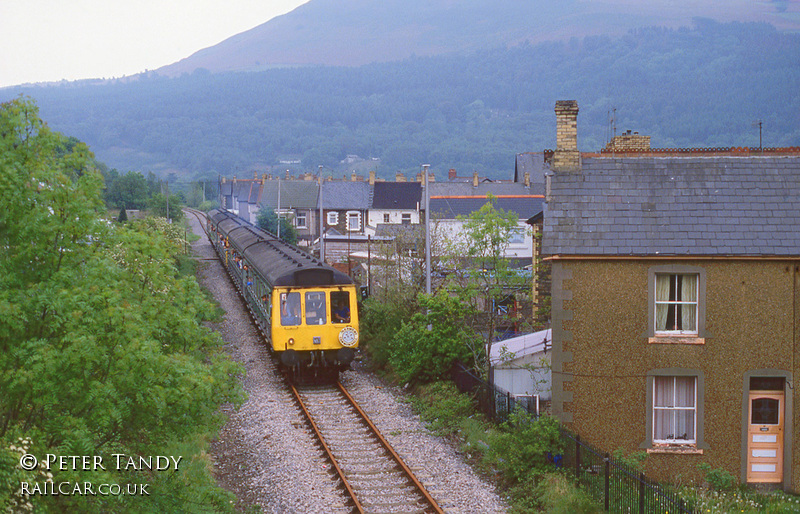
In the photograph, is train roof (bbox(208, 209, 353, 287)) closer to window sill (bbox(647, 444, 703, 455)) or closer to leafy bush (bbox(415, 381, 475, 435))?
leafy bush (bbox(415, 381, 475, 435))

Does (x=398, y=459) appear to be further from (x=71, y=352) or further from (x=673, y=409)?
(x=71, y=352)

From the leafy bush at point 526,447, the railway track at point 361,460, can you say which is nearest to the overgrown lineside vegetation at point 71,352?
the railway track at point 361,460

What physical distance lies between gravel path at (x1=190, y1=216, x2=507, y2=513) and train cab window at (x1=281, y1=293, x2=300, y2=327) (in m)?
1.96

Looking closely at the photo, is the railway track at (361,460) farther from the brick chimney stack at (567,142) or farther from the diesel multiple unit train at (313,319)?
the brick chimney stack at (567,142)

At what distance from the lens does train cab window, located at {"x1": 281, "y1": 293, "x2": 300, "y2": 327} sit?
828 inches

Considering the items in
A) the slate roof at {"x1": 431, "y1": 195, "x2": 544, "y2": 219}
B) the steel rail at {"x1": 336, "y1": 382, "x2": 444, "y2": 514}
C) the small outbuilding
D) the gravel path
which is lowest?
the gravel path

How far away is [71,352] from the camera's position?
27.5ft

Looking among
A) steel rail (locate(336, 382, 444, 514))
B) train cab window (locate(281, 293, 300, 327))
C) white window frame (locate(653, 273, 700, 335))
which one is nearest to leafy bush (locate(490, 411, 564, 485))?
steel rail (locate(336, 382, 444, 514))

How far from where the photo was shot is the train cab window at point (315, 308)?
21141 mm

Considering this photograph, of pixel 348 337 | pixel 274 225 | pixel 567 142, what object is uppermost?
pixel 567 142

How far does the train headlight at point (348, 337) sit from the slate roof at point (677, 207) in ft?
23.6

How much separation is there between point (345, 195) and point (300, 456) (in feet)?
199

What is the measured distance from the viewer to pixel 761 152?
17.4 m

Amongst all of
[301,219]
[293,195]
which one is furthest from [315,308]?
[293,195]
